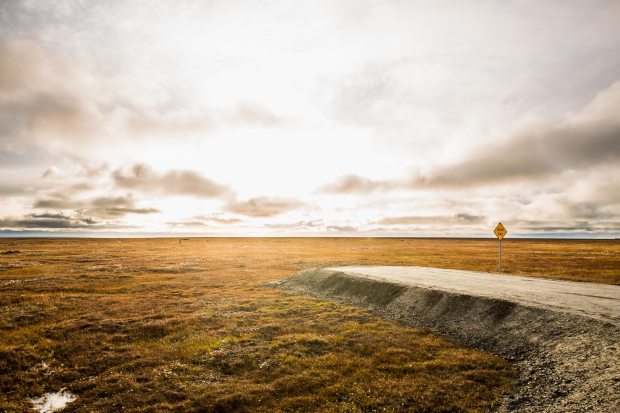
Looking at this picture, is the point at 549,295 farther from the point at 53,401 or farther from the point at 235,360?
the point at 53,401

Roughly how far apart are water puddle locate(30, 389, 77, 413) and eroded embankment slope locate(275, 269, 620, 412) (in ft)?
53.1

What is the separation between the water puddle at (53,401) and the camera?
12.3m

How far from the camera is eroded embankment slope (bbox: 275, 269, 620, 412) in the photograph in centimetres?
1104

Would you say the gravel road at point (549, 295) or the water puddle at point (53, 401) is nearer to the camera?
the water puddle at point (53, 401)

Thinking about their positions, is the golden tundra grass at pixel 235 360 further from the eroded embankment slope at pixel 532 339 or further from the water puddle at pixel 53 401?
the eroded embankment slope at pixel 532 339

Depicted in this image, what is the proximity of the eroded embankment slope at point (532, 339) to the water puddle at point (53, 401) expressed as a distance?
1620 cm

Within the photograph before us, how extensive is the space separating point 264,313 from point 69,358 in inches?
490

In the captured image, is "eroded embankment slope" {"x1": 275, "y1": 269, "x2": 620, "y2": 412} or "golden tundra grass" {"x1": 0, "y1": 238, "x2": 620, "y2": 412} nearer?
"eroded embankment slope" {"x1": 275, "y1": 269, "x2": 620, "y2": 412}

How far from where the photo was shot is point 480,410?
1113cm

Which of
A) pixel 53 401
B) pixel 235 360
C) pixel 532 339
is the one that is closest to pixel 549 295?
pixel 532 339

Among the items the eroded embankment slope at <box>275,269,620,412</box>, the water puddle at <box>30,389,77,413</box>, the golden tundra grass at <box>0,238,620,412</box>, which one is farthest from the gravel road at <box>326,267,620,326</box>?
the water puddle at <box>30,389,77,413</box>

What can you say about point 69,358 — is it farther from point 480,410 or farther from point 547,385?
point 547,385

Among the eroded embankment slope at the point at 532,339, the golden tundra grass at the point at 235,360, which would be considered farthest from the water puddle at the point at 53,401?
the eroded embankment slope at the point at 532,339

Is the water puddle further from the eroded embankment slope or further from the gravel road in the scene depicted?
the gravel road
